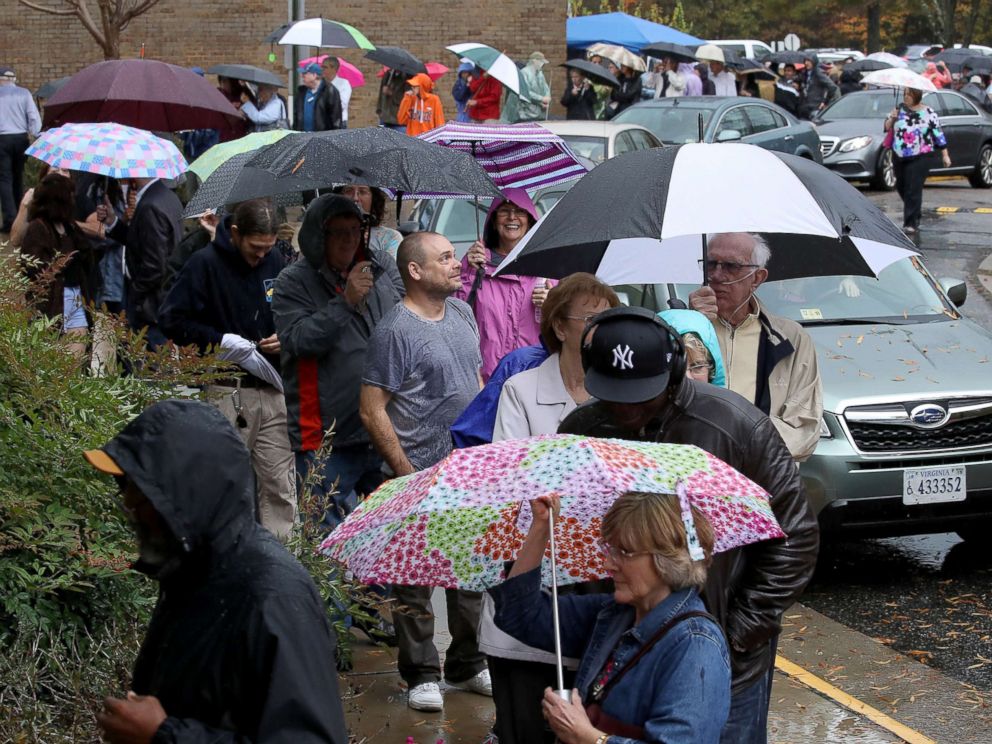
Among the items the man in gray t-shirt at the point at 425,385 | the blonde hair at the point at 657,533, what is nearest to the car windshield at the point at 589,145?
the man in gray t-shirt at the point at 425,385

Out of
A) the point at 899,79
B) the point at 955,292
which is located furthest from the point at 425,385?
the point at 899,79

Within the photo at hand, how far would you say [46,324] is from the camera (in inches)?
219

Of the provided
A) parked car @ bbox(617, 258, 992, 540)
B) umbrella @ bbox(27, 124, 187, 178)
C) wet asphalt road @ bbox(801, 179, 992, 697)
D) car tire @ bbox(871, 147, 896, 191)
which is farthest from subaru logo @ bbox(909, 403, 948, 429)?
car tire @ bbox(871, 147, 896, 191)

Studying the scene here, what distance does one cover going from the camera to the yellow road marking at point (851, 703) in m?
5.97

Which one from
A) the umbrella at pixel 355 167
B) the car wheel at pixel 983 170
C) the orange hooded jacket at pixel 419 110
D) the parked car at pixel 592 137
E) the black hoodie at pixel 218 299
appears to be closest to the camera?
the umbrella at pixel 355 167

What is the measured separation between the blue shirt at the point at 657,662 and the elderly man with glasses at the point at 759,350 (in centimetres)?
227

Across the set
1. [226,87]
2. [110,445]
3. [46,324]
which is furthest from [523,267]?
[226,87]

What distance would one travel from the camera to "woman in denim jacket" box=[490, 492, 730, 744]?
3295 millimetres

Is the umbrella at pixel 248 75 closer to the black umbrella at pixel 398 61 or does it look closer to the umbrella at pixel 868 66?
the black umbrella at pixel 398 61

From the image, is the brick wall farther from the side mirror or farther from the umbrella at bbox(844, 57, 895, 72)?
the side mirror

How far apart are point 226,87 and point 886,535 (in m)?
11.3

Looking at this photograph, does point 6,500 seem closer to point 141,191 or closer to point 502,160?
point 502,160

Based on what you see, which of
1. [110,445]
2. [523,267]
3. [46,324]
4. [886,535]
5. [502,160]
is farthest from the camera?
[502,160]

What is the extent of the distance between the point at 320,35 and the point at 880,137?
443 inches
